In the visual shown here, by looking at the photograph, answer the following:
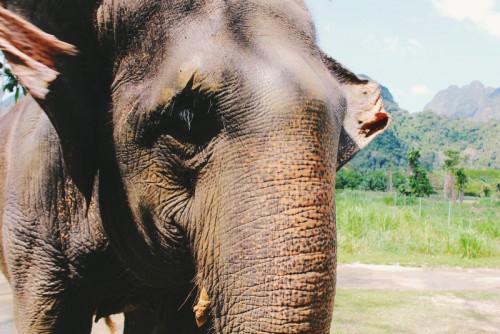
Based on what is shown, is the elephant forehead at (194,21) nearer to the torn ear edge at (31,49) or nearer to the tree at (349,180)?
the torn ear edge at (31,49)

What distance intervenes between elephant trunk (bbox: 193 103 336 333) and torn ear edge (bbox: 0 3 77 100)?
2.10 ft

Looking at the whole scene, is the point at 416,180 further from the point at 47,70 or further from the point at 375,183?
the point at 47,70

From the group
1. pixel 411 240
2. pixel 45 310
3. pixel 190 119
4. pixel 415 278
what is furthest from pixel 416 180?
pixel 190 119

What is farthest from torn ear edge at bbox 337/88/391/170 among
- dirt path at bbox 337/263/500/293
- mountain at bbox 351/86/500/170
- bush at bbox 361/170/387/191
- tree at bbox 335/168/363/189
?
mountain at bbox 351/86/500/170

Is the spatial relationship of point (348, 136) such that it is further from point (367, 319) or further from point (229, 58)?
point (367, 319)

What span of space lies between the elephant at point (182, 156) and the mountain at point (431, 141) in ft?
384

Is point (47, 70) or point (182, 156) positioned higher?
point (47, 70)

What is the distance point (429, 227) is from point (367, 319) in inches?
424

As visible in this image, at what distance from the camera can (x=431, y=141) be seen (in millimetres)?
146375

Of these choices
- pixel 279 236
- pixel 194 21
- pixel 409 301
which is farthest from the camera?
pixel 409 301

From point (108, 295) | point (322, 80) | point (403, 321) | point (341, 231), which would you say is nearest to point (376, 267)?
point (341, 231)

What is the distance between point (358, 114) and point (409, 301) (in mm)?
6843

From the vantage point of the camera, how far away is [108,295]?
2.88m

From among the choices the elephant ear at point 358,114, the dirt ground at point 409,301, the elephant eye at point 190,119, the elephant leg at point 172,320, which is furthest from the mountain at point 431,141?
the elephant eye at point 190,119
